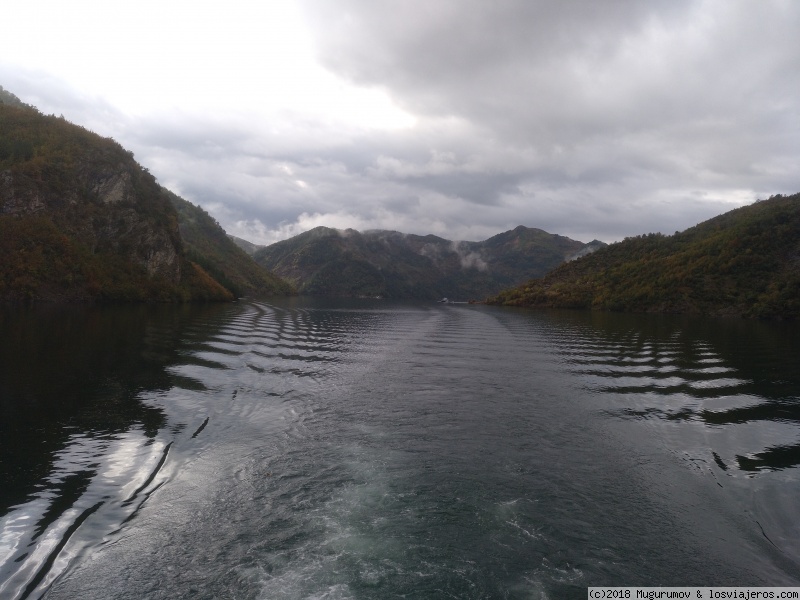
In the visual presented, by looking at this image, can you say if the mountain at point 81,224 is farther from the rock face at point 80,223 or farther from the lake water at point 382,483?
the lake water at point 382,483

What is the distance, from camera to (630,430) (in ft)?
57.9

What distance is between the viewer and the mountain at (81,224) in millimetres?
83938

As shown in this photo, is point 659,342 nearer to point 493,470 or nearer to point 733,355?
point 733,355

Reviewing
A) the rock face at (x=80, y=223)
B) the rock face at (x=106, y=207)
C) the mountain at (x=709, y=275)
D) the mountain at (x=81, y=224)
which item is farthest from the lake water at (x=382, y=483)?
the mountain at (x=709, y=275)

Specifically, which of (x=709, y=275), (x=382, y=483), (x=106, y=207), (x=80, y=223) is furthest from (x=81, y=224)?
(x=709, y=275)

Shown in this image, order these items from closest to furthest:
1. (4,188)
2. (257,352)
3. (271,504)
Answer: (271,504)
(257,352)
(4,188)

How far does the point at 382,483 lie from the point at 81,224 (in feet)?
405

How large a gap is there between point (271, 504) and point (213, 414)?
887 cm

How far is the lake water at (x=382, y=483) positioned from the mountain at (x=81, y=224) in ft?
249

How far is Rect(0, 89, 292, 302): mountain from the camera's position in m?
83.9

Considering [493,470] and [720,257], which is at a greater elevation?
[720,257]

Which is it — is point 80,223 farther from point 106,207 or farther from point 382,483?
point 382,483

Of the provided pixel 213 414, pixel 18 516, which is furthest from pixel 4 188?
pixel 18 516

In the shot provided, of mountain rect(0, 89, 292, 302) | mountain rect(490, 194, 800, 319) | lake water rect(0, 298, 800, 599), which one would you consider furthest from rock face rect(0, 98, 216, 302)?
mountain rect(490, 194, 800, 319)
